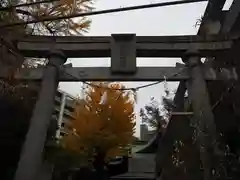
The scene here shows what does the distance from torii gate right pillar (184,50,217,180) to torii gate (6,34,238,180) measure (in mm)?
22

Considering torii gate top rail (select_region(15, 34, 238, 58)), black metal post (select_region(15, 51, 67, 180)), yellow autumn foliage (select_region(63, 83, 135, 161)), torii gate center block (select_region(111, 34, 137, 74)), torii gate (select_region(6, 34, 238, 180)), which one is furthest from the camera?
yellow autumn foliage (select_region(63, 83, 135, 161))

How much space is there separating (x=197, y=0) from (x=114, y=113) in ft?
63.0

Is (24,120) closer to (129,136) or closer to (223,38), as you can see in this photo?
(223,38)

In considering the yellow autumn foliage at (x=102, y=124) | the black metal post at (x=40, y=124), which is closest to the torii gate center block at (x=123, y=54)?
the black metal post at (x=40, y=124)

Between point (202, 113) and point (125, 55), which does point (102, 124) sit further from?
point (202, 113)

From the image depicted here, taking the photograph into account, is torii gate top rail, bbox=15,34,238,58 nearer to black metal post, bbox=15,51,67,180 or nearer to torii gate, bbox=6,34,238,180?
torii gate, bbox=6,34,238,180

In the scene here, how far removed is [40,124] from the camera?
686cm

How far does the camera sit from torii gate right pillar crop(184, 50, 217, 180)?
6407 millimetres

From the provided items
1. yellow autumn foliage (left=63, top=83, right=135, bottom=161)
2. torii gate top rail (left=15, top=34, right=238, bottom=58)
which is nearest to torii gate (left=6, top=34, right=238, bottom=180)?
torii gate top rail (left=15, top=34, right=238, bottom=58)

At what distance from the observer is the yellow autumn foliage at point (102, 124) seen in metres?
21.8

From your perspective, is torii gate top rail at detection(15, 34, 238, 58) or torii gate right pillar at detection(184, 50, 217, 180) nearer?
torii gate right pillar at detection(184, 50, 217, 180)

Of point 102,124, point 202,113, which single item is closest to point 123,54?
point 202,113

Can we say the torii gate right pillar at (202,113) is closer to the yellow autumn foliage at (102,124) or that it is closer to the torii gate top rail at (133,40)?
the torii gate top rail at (133,40)

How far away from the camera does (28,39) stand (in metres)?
7.96
